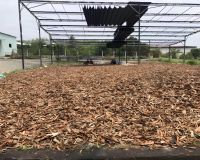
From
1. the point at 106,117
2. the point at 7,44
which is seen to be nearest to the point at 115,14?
the point at 106,117

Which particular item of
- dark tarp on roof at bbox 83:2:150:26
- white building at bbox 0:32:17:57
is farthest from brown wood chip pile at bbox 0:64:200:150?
white building at bbox 0:32:17:57

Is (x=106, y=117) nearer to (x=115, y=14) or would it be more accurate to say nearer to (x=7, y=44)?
(x=115, y=14)

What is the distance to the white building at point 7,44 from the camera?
54.3m

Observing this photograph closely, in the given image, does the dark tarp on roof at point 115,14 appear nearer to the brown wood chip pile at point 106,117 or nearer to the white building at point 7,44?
the brown wood chip pile at point 106,117

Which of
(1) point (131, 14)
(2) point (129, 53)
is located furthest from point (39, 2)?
(2) point (129, 53)

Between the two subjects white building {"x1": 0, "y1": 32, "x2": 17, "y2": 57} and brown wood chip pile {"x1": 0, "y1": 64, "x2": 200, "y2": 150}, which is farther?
white building {"x1": 0, "y1": 32, "x2": 17, "y2": 57}

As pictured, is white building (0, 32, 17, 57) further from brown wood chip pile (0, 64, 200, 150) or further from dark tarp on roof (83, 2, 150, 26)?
brown wood chip pile (0, 64, 200, 150)

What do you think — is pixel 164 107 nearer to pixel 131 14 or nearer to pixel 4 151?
pixel 4 151

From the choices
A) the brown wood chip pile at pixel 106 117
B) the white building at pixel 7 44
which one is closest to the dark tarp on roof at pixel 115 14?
the brown wood chip pile at pixel 106 117

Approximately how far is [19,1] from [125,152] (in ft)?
44.8

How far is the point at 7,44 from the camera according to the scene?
58094 mm

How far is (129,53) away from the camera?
4412 cm

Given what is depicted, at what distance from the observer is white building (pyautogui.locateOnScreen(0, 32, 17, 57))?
5428 centimetres

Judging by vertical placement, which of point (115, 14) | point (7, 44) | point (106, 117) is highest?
point (115, 14)
